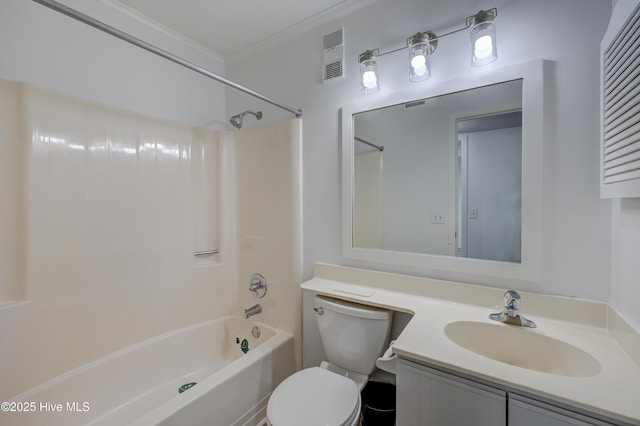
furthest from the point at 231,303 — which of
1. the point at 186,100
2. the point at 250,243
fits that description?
the point at 186,100

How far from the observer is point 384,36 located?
58.6 inches

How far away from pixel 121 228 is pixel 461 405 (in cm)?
198

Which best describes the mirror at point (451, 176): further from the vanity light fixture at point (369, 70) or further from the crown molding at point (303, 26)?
the crown molding at point (303, 26)

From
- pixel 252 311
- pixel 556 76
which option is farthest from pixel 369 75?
pixel 252 311

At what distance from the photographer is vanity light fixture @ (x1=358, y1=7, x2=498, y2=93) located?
3.74 ft

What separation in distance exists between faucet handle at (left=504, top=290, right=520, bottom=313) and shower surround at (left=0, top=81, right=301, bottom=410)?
3.91ft

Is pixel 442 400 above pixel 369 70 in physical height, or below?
below

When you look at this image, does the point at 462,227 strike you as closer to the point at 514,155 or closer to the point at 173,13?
the point at 514,155

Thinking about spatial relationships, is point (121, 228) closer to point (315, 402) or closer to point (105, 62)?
point (105, 62)

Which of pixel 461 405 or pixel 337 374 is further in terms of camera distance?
pixel 337 374

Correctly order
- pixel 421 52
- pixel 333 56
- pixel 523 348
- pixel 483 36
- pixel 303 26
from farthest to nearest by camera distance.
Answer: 1. pixel 303 26
2. pixel 333 56
3. pixel 421 52
4. pixel 483 36
5. pixel 523 348

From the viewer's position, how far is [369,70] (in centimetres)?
147

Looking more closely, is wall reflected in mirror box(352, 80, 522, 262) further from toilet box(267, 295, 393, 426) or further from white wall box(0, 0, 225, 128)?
white wall box(0, 0, 225, 128)

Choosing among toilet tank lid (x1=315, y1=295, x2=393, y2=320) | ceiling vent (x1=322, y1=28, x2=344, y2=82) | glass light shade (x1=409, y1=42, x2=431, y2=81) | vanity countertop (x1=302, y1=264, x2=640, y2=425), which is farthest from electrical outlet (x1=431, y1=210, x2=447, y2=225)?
ceiling vent (x1=322, y1=28, x2=344, y2=82)
